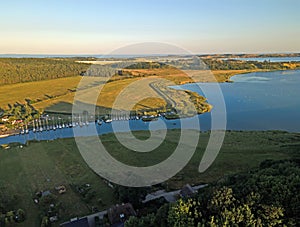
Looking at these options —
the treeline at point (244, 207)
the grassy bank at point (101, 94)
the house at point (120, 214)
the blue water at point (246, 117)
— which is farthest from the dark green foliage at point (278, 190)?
the grassy bank at point (101, 94)

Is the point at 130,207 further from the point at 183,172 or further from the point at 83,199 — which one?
the point at 183,172

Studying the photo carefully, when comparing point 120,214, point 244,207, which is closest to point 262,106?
point 120,214

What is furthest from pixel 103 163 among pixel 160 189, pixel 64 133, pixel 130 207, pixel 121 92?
pixel 121 92

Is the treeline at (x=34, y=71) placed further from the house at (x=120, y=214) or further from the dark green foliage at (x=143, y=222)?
the dark green foliage at (x=143, y=222)

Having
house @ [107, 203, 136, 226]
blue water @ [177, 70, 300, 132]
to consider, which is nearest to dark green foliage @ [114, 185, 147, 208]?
house @ [107, 203, 136, 226]

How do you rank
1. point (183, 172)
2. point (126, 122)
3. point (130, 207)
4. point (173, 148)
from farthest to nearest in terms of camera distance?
point (126, 122) → point (173, 148) → point (183, 172) → point (130, 207)

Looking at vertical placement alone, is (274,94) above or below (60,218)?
above

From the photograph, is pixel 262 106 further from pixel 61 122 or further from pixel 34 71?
A: pixel 34 71
